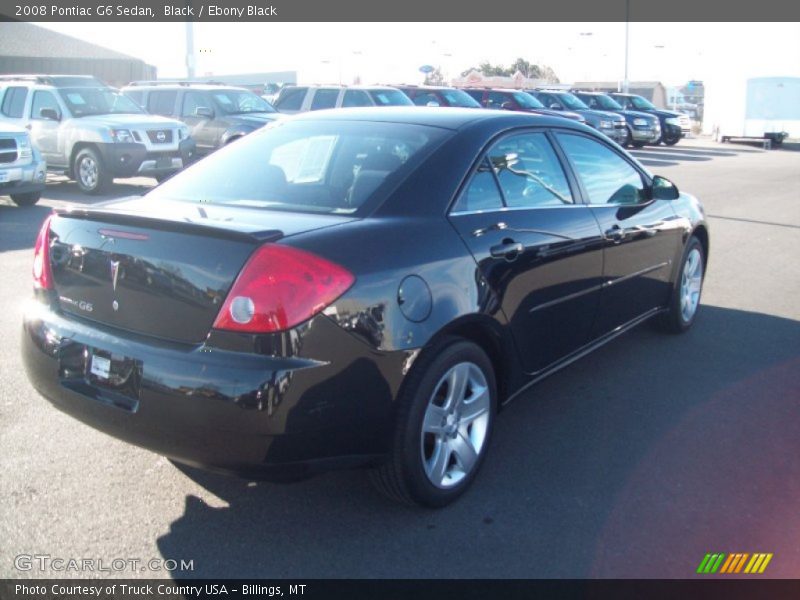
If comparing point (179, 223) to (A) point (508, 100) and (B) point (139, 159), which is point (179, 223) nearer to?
(B) point (139, 159)

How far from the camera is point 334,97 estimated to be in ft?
62.4

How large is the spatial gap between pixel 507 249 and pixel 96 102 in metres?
12.8

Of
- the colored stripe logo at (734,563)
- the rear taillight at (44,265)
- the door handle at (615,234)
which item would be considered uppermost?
the rear taillight at (44,265)

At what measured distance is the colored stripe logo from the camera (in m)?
3.33

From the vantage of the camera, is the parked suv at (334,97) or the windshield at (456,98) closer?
the parked suv at (334,97)

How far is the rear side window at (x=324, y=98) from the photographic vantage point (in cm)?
1903

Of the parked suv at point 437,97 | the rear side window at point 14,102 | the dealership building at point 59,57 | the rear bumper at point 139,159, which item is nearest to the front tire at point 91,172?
the rear bumper at point 139,159

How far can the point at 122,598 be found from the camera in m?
3.04

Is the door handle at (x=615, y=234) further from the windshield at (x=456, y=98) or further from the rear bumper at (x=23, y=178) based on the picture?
the windshield at (x=456, y=98)

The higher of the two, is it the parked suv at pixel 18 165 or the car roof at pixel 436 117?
the car roof at pixel 436 117

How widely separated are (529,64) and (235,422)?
8962 cm

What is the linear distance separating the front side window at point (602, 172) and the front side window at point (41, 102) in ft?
39.1

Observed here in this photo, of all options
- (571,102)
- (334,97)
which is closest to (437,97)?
(334,97)

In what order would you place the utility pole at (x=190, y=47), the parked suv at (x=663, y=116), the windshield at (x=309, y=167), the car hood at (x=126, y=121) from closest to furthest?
the windshield at (x=309, y=167), the car hood at (x=126, y=121), the utility pole at (x=190, y=47), the parked suv at (x=663, y=116)
